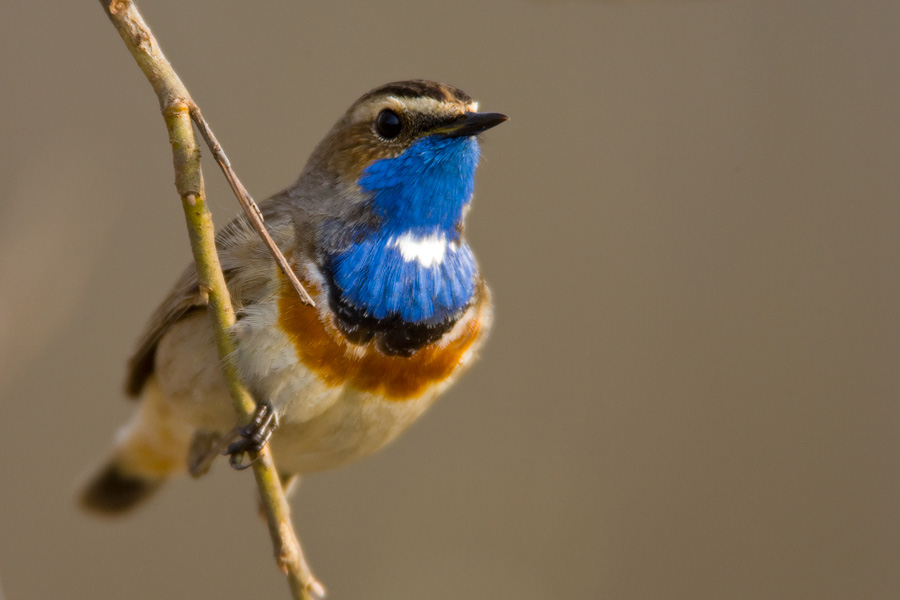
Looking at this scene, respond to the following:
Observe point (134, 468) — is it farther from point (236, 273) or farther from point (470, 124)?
point (470, 124)

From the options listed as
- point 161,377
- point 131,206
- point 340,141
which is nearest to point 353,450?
point 161,377

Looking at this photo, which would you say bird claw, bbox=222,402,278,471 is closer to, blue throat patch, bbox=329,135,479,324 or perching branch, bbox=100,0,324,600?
perching branch, bbox=100,0,324,600

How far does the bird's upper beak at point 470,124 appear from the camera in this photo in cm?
260

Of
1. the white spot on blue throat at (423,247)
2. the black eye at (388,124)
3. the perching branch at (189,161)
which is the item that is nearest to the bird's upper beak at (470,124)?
the black eye at (388,124)

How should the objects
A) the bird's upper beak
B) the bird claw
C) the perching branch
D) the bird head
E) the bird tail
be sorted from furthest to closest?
the bird tail
the bird head
the bird's upper beak
the bird claw
the perching branch

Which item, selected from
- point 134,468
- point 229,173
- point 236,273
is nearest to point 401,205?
point 236,273

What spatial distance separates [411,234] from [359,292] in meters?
0.23

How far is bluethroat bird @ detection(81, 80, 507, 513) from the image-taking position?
2691mm

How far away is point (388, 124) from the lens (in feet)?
9.24

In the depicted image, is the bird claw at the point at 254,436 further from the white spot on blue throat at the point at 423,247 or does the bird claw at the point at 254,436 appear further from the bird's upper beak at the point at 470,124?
the bird's upper beak at the point at 470,124

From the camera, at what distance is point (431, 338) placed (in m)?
2.87

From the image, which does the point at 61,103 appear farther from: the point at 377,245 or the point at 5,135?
the point at 377,245

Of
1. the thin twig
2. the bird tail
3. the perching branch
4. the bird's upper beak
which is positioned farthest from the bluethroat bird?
the bird tail

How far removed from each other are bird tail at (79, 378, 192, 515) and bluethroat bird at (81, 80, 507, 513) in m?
0.80
